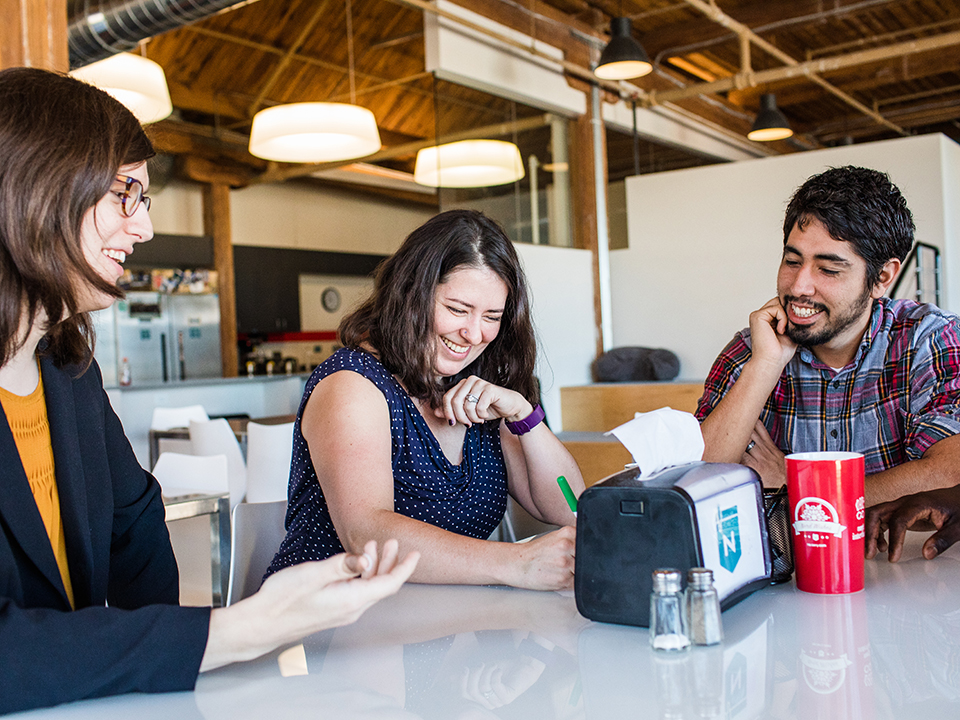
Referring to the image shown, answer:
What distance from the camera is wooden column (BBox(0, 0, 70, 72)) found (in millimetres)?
3293

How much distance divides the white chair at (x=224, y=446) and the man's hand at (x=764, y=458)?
10.3ft

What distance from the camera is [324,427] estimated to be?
155 centimetres

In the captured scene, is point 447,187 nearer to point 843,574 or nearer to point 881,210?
point 881,210

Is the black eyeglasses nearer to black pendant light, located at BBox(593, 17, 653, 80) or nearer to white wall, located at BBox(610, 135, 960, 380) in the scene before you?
black pendant light, located at BBox(593, 17, 653, 80)

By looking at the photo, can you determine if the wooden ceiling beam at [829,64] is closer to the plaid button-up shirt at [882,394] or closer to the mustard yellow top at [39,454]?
the plaid button-up shirt at [882,394]

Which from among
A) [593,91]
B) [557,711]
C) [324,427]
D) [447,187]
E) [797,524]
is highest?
[593,91]

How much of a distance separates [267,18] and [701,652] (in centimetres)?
775

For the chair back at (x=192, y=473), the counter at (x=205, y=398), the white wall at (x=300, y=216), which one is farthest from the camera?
the white wall at (x=300, y=216)

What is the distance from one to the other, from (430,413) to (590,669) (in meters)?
0.86

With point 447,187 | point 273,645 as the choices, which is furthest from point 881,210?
point 447,187

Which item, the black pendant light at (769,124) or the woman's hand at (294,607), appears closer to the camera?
the woman's hand at (294,607)

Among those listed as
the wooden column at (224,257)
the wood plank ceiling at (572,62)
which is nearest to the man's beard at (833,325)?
the wood plank ceiling at (572,62)

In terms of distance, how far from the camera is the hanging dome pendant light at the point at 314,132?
14.5ft

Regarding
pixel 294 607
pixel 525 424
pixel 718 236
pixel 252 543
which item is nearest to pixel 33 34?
pixel 252 543
